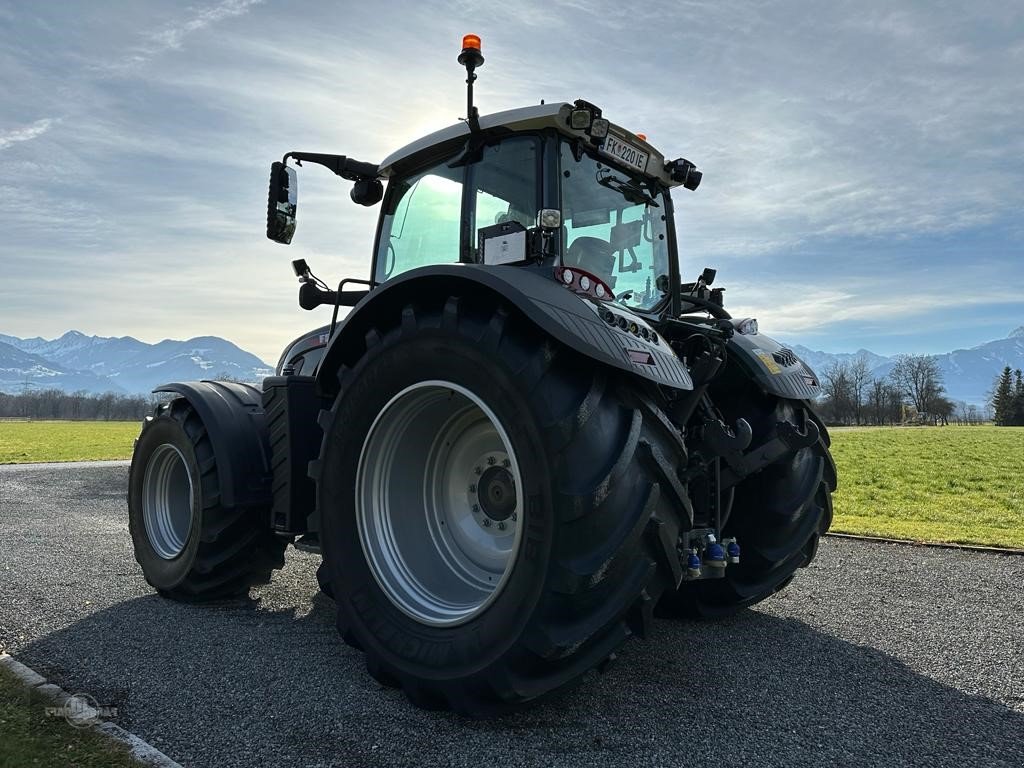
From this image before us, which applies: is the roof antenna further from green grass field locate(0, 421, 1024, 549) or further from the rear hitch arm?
green grass field locate(0, 421, 1024, 549)

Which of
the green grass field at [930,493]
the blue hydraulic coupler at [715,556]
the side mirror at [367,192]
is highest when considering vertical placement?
the side mirror at [367,192]

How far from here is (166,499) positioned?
5148 millimetres

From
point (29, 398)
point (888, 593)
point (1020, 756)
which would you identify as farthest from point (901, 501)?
point (29, 398)

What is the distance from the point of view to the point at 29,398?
126938 mm

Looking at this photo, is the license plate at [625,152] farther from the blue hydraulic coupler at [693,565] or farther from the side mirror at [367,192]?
the blue hydraulic coupler at [693,565]

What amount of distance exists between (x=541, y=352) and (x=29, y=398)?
494 ft

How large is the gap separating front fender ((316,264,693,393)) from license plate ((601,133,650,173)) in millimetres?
1021

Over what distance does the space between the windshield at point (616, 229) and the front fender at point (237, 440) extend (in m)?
2.37

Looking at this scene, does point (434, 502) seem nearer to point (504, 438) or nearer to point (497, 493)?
point (497, 493)

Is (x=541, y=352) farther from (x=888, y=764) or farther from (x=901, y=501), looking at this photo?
(x=901, y=501)

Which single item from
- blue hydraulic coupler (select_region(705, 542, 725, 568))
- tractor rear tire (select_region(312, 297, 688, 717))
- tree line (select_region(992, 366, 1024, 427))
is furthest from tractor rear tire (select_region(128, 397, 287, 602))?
tree line (select_region(992, 366, 1024, 427))

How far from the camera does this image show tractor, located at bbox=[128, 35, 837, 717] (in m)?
2.62

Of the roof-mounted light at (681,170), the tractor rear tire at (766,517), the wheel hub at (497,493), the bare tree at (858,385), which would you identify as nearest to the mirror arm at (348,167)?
the roof-mounted light at (681,170)

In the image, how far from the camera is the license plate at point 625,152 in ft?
12.5
